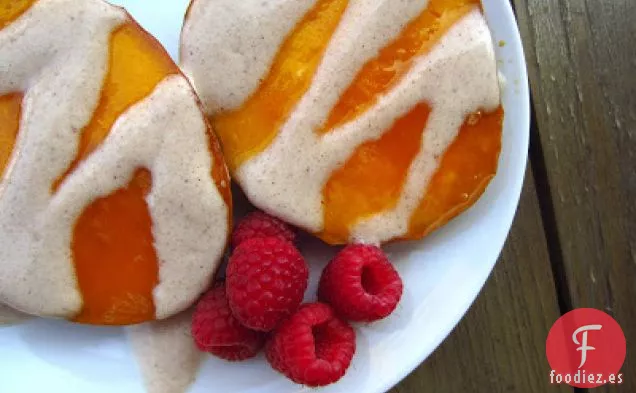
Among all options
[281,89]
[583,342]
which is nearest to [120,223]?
[281,89]

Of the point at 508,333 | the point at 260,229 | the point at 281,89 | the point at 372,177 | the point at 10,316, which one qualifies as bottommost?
the point at 10,316

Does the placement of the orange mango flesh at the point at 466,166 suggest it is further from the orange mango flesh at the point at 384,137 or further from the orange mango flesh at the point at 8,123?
the orange mango flesh at the point at 8,123

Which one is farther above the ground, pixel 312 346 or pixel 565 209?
pixel 565 209

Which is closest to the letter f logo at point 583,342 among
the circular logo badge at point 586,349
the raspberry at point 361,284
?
the circular logo badge at point 586,349

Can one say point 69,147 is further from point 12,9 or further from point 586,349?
point 586,349

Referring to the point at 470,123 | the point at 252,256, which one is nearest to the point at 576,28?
the point at 470,123

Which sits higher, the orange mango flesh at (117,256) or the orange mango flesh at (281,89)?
the orange mango flesh at (281,89)
